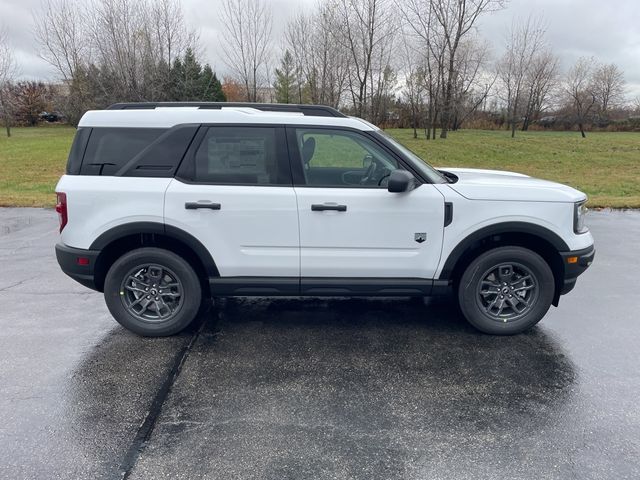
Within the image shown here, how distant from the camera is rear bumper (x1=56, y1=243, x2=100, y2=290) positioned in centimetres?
393

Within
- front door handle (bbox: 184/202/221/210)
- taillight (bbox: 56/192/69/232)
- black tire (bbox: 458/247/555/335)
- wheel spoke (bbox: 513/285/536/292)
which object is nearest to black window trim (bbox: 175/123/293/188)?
front door handle (bbox: 184/202/221/210)

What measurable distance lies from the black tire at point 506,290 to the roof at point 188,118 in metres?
1.59

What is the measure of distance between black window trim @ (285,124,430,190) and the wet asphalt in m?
1.32

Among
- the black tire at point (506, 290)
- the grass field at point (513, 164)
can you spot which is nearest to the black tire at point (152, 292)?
the black tire at point (506, 290)

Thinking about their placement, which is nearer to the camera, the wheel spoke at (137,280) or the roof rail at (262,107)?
the wheel spoke at (137,280)

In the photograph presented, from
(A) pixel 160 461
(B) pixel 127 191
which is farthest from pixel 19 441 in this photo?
(B) pixel 127 191

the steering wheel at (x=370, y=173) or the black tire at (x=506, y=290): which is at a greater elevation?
the steering wheel at (x=370, y=173)

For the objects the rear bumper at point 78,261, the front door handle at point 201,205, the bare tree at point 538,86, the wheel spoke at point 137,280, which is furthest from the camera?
the bare tree at point 538,86

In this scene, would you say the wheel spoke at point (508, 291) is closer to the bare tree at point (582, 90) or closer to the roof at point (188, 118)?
the roof at point (188, 118)

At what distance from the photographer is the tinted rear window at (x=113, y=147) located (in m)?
3.90

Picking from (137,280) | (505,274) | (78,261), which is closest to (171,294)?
(137,280)

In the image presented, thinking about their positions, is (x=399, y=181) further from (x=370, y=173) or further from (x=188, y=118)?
(x=188, y=118)

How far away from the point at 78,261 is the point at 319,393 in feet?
7.67

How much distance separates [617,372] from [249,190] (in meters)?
3.16
